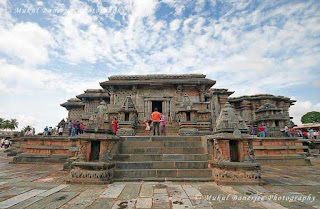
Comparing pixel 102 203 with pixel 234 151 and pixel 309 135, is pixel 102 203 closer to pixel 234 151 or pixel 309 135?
pixel 234 151

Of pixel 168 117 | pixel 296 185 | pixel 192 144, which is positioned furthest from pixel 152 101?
pixel 296 185

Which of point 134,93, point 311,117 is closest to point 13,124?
point 134,93

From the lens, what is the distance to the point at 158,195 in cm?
351

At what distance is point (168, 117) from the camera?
15.3 m

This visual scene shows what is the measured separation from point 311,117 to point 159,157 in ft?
177

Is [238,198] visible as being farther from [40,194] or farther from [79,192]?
[40,194]

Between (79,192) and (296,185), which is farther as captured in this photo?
(296,185)

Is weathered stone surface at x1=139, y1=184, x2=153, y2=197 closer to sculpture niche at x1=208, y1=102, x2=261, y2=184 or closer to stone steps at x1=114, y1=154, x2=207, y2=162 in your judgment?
stone steps at x1=114, y1=154, x2=207, y2=162

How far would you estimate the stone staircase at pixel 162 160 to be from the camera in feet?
16.1

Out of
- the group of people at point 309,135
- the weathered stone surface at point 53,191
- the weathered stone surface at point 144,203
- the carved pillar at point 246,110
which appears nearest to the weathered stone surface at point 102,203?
the weathered stone surface at point 144,203

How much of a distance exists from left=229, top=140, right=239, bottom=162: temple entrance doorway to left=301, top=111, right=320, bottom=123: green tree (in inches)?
2026

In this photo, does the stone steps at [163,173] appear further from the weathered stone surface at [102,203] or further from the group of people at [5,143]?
the group of people at [5,143]

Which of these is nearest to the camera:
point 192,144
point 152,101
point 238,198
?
point 238,198

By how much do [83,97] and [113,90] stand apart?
5230 millimetres
